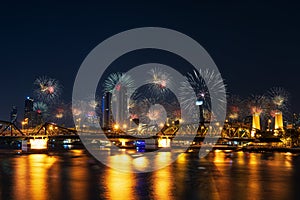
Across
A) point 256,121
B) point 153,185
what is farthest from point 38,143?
point 256,121

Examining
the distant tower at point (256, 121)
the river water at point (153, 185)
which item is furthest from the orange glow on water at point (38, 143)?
the distant tower at point (256, 121)

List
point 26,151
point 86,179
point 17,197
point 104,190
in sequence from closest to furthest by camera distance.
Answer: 1. point 17,197
2. point 104,190
3. point 86,179
4. point 26,151

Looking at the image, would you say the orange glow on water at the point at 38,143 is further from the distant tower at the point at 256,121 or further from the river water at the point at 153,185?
the distant tower at the point at 256,121

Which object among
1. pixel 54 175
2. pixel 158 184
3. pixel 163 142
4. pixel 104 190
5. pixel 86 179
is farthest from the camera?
pixel 163 142

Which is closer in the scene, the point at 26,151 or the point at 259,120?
the point at 26,151

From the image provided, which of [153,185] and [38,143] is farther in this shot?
[38,143]

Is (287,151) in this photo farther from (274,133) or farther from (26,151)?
(26,151)

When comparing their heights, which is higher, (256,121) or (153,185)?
(256,121)

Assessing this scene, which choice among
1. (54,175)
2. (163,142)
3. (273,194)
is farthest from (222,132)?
(273,194)

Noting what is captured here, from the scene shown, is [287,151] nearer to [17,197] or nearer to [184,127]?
[184,127]

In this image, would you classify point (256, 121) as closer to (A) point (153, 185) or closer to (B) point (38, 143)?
(B) point (38, 143)

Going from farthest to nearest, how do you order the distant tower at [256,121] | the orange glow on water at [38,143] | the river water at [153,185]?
the distant tower at [256,121] → the orange glow on water at [38,143] → the river water at [153,185]
